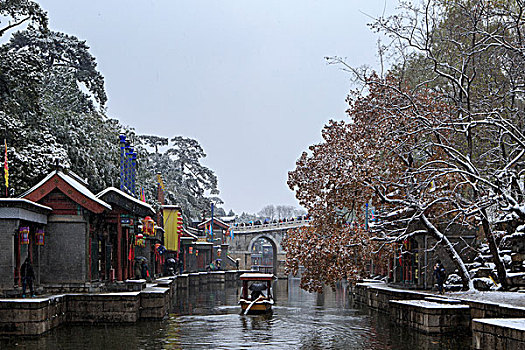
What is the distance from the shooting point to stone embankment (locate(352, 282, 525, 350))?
1434 centimetres

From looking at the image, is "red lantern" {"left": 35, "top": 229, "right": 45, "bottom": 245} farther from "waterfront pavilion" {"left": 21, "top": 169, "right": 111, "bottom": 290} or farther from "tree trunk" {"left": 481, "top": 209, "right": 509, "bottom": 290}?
"tree trunk" {"left": 481, "top": 209, "right": 509, "bottom": 290}

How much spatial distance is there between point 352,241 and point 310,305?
8.77 metres

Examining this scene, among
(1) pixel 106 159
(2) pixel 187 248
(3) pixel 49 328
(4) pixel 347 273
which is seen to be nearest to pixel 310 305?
(4) pixel 347 273

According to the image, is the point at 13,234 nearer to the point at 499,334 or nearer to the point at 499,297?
the point at 499,334

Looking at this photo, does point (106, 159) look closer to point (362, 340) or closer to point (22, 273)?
point (22, 273)

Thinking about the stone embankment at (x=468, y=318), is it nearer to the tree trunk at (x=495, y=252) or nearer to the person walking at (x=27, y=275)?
the tree trunk at (x=495, y=252)

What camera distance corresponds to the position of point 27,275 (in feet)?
68.1

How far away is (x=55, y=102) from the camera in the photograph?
3747 cm

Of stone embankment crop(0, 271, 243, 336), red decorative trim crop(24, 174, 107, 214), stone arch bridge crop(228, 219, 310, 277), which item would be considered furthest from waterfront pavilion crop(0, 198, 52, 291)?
stone arch bridge crop(228, 219, 310, 277)

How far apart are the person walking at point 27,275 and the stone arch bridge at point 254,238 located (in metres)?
53.9

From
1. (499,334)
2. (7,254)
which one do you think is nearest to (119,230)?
(7,254)

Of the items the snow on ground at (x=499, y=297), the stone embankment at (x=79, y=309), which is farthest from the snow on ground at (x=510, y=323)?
the stone embankment at (x=79, y=309)

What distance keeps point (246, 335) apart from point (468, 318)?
266 inches

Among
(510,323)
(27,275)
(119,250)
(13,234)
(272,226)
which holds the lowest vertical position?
(510,323)
